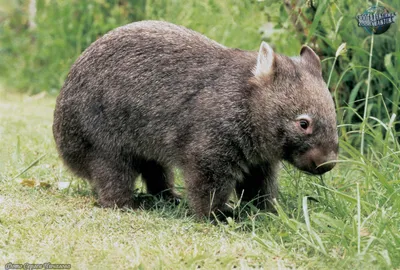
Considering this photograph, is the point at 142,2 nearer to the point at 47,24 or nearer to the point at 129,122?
the point at 47,24

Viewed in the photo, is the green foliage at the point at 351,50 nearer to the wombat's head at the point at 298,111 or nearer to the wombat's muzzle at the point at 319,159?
the wombat's head at the point at 298,111

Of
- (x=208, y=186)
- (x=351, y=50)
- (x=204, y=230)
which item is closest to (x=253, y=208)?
(x=208, y=186)

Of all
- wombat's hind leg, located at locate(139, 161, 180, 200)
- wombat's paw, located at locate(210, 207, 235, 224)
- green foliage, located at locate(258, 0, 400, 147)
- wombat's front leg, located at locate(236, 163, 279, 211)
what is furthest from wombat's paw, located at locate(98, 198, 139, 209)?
green foliage, located at locate(258, 0, 400, 147)

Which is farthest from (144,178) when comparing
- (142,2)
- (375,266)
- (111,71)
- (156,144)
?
(142,2)

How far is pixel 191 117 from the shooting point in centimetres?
491

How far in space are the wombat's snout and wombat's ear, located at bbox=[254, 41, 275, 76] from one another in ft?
2.03

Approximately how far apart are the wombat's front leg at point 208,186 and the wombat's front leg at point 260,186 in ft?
0.57

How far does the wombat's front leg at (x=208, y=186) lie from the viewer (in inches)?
188

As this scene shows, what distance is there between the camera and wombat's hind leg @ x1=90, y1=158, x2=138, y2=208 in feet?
16.8

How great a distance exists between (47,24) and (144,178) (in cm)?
467

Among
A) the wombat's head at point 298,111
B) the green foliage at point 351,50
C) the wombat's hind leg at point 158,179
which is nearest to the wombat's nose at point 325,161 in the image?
the wombat's head at point 298,111
